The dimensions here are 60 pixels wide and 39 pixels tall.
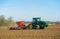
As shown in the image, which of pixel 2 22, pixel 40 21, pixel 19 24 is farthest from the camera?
pixel 2 22

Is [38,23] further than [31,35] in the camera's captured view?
Yes

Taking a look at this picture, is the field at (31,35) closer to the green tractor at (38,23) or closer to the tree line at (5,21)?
the green tractor at (38,23)

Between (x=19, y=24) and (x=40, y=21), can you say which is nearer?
(x=40, y=21)

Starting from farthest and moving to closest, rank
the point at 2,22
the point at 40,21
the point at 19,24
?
the point at 2,22 < the point at 19,24 < the point at 40,21

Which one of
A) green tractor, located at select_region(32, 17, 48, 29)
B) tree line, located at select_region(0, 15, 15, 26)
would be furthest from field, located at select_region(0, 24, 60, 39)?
tree line, located at select_region(0, 15, 15, 26)

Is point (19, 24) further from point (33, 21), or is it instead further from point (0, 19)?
point (0, 19)

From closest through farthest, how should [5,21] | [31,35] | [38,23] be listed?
[31,35] < [38,23] < [5,21]

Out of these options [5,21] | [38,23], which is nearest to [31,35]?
[38,23]

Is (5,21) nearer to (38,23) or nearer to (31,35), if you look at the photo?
(38,23)

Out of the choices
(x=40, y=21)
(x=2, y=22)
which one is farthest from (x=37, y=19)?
(x=2, y=22)

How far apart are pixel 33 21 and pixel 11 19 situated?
71.2 feet

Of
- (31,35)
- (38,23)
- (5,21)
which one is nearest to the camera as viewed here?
(31,35)

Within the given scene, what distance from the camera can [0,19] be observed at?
46094 mm

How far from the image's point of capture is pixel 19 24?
29.5 m
